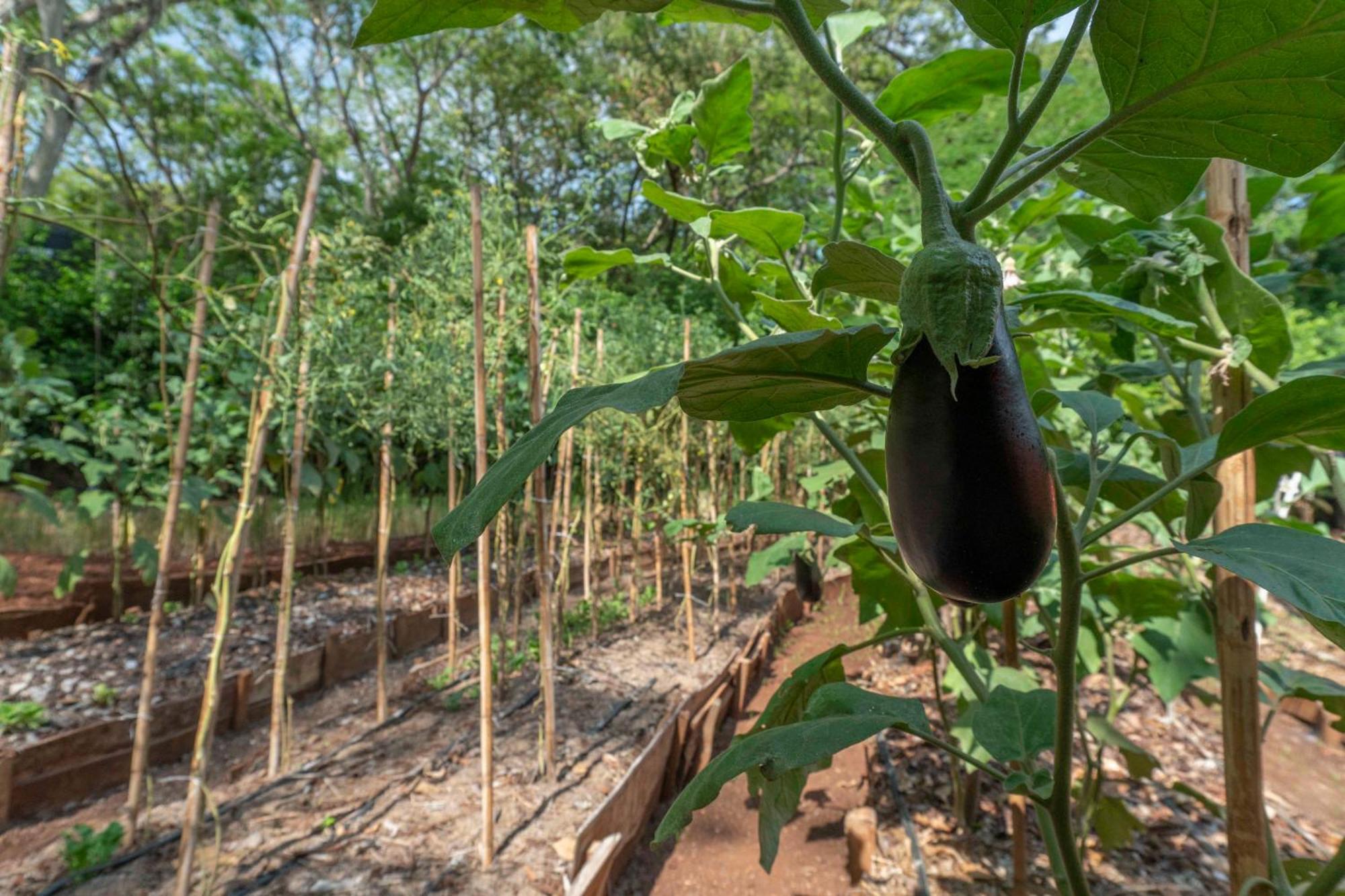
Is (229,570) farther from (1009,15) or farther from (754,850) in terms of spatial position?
(1009,15)

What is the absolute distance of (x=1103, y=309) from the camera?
0.41 m

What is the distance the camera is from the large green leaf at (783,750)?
1.24 feet

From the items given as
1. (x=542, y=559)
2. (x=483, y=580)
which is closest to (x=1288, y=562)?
(x=483, y=580)

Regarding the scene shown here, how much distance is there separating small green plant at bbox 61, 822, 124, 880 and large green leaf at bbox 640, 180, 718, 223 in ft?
6.67

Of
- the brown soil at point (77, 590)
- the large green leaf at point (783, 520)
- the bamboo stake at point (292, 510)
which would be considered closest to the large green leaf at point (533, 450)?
the large green leaf at point (783, 520)

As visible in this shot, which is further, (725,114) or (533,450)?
(725,114)

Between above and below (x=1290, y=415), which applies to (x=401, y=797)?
below

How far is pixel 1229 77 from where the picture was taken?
290 mm

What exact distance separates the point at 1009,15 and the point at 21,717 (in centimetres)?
301

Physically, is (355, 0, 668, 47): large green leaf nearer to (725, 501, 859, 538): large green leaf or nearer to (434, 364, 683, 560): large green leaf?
(434, 364, 683, 560): large green leaf

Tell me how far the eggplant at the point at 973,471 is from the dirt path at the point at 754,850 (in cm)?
154

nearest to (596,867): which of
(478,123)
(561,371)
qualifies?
(561,371)

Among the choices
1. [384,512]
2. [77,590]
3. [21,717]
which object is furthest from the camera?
[77,590]

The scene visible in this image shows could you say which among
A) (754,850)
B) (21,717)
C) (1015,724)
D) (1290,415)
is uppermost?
(1290,415)
